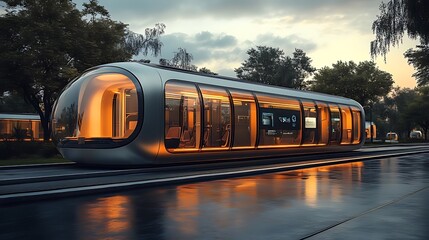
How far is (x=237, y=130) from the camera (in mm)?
17359

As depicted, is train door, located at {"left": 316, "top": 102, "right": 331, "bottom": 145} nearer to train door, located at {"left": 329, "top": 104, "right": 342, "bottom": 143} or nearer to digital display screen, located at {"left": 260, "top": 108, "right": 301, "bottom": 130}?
train door, located at {"left": 329, "top": 104, "right": 342, "bottom": 143}

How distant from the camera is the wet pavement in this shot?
6141mm

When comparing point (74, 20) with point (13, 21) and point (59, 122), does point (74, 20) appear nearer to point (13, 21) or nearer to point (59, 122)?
point (13, 21)

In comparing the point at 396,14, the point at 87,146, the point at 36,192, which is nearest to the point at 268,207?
the point at 36,192

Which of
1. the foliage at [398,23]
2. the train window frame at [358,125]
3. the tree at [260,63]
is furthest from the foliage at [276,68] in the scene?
the foliage at [398,23]

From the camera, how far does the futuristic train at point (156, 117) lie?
13914mm

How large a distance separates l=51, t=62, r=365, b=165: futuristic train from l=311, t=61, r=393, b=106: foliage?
1594 inches

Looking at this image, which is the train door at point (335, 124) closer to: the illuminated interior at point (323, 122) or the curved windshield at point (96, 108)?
the illuminated interior at point (323, 122)

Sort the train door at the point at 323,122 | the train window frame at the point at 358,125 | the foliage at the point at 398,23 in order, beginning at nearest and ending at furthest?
the foliage at the point at 398,23
the train door at the point at 323,122
the train window frame at the point at 358,125

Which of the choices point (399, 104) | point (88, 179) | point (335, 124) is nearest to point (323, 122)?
point (335, 124)

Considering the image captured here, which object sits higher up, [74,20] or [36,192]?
[74,20]

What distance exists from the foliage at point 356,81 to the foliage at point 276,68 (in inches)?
473

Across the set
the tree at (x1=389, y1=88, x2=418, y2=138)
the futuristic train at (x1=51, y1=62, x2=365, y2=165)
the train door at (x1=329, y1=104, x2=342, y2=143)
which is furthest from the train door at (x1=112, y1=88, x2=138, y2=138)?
the tree at (x1=389, y1=88, x2=418, y2=138)

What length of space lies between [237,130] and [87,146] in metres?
5.92
